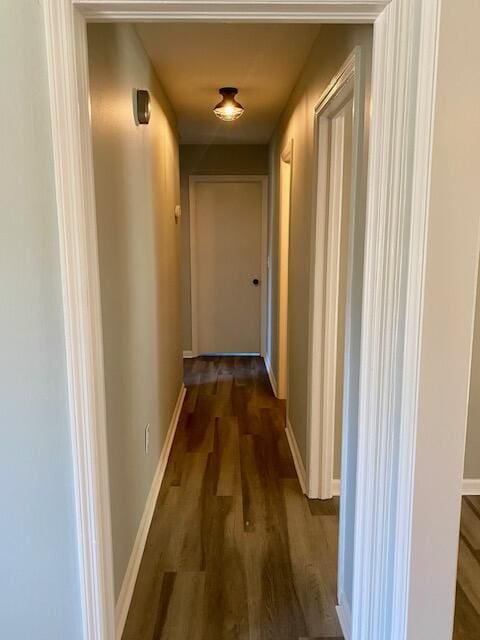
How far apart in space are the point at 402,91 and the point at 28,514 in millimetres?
1473

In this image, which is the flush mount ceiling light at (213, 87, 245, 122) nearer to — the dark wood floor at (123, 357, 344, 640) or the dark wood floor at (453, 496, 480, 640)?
the dark wood floor at (123, 357, 344, 640)

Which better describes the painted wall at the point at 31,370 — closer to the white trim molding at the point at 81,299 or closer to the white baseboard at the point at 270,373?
the white trim molding at the point at 81,299

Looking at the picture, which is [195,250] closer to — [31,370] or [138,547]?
[138,547]

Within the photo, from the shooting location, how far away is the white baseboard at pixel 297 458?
2.88 meters

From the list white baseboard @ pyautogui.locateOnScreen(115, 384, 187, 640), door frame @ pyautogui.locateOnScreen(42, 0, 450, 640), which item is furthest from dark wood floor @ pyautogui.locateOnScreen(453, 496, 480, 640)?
white baseboard @ pyautogui.locateOnScreen(115, 384, 187, 640)

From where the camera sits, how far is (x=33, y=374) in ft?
4.42

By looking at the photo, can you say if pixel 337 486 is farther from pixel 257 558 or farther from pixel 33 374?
pixel 33 374

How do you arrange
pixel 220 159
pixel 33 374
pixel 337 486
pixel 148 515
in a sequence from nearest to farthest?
pixel 33 374 → pixel 148 515 → pixel 337 486 → pixel 220 159

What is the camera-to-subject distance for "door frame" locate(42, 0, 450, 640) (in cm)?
122

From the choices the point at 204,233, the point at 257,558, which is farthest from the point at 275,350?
the point at 257,558

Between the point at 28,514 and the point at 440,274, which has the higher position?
the point at 440,274

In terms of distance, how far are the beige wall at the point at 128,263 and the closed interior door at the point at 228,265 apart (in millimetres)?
2410

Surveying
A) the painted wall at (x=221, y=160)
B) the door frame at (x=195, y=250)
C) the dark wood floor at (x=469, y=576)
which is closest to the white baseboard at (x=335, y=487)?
the dark wood floor at (x=469, y=576)

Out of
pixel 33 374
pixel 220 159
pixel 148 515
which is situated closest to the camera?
pixel 33 374
